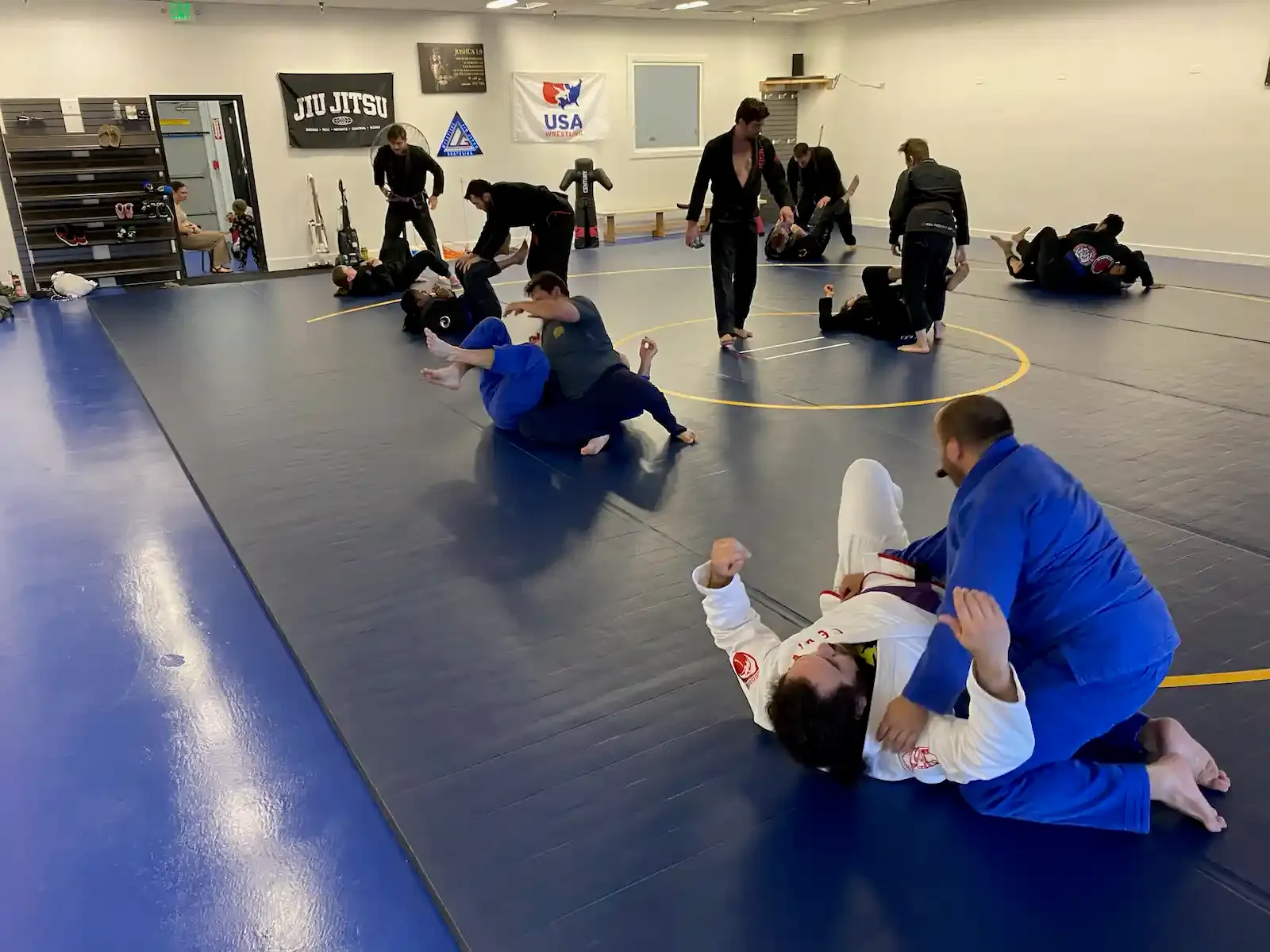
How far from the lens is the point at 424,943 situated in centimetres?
226

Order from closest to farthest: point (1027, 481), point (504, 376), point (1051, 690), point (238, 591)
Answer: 1. point (1027, 481)
2. point (1051, 690)
3. point (238, 591)
4. point (504, 376)

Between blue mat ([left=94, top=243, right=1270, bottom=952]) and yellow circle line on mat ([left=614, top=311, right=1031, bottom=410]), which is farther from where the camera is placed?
Answer: yellow circle line on mat ([left=614, top=311, right=1031, bottom=410])

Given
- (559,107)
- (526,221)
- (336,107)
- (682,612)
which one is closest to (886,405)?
(682,612)

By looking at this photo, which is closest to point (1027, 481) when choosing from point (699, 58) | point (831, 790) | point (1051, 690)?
point (1051, 690)

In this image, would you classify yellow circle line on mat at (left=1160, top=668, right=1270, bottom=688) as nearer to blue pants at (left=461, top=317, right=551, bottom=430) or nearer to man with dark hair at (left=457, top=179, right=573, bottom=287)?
blue pants at (left=461, top=317, right=551, bottom=430)

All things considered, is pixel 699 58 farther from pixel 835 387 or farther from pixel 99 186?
pixel 835 387

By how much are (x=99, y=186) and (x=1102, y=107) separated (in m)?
12.9

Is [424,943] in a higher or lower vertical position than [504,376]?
lower

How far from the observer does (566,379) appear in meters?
5.45

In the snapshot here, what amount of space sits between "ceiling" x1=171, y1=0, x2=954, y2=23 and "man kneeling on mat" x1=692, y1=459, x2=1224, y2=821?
12.1m

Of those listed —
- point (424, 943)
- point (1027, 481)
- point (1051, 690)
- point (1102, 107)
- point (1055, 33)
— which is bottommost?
point (424, 943)

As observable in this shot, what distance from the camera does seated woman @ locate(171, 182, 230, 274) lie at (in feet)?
41.2

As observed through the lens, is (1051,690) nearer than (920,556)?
Yes

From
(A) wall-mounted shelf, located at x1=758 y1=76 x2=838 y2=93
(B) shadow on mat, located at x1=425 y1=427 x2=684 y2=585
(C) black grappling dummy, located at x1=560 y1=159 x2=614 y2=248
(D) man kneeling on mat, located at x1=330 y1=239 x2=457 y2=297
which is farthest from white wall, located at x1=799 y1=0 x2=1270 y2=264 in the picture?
(B) shadow on mat, located at x1=425 y1=427 x2=684 y2=585
